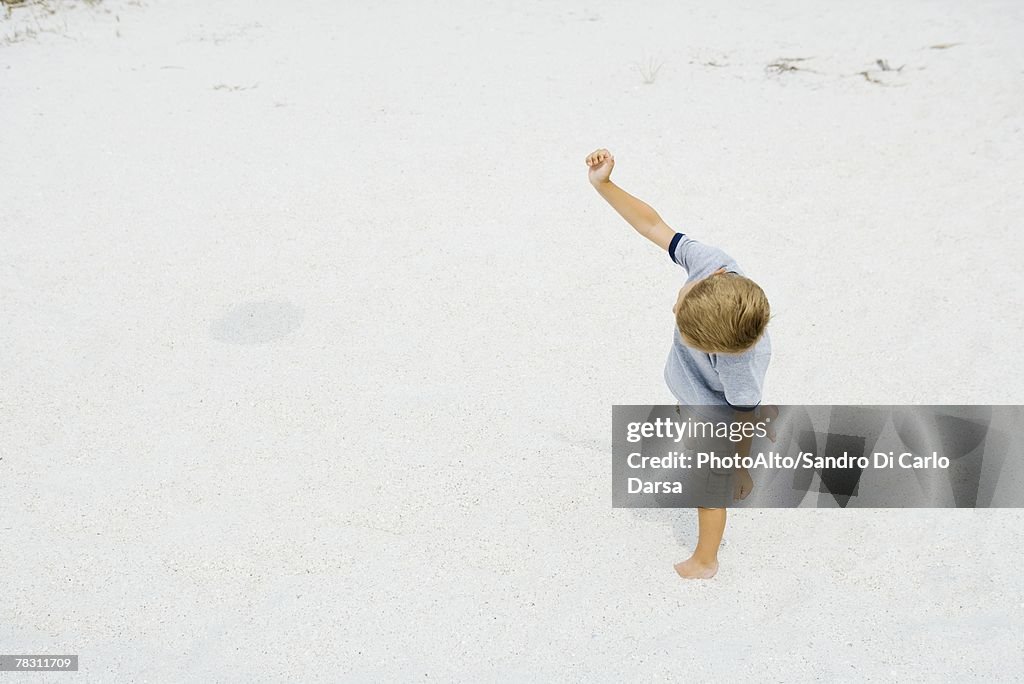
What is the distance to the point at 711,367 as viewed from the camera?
227cm

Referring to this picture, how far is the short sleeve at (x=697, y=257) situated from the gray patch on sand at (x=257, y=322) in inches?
77.6

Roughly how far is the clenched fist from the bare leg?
103 cm

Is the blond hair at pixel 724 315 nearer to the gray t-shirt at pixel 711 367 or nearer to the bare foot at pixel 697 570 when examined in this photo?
the gray t-shirt at pixel 711 367

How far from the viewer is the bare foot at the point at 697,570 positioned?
2.63m

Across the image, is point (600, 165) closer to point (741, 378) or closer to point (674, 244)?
point (674, 244)

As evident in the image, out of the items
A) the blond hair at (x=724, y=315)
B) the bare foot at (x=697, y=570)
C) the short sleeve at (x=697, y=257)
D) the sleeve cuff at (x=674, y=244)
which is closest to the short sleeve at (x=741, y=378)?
the blond hair at (x=724, y=315)

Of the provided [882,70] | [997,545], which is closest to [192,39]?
[882,70]

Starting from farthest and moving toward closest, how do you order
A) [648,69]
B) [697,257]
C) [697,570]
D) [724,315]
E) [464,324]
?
[648,69] < [464,324] < [697,570] < [697,257] < [724,315]

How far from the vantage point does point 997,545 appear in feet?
8.97

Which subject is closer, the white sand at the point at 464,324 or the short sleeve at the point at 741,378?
the short sleeve at the point at 741,378

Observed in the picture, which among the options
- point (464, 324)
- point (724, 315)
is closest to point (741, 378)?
point (724, 315)

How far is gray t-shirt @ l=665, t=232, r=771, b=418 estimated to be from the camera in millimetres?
2166

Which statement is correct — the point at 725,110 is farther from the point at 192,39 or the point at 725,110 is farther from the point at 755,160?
the point at 192,39

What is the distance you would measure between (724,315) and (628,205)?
676mm
